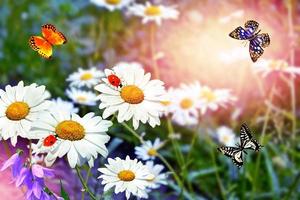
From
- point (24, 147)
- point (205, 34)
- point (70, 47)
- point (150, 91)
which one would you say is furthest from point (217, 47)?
point (150, 91)

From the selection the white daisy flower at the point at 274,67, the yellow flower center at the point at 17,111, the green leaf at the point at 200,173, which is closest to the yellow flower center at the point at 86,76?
the white daisy flower at the point at 274,67

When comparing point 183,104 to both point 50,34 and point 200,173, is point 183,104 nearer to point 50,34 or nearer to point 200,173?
point 200,173

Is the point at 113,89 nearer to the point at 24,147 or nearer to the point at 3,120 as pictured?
the point at 3,120

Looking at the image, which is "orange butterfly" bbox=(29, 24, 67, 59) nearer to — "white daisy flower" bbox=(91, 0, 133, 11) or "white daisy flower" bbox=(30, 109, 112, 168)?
"white daisy flower" bbox=(30, 109, 112, 168)

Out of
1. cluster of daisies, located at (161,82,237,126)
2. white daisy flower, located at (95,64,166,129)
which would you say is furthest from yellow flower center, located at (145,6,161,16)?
white daisy flower, located at (95,64,166,129)

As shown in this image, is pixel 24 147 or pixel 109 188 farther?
pixel 24 147

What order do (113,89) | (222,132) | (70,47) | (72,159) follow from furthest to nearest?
(70,47)
(222,132)
(113,89)
(72,159)

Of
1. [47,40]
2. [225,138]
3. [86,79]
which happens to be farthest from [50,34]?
[225,138]
